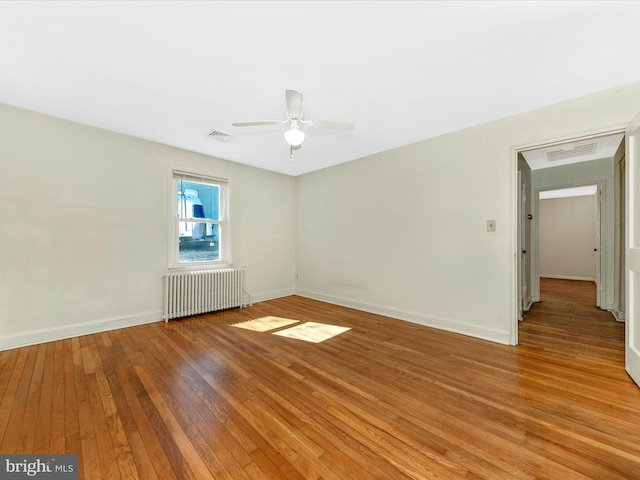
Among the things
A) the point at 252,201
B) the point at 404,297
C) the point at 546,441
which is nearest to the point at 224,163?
the point at 252,201

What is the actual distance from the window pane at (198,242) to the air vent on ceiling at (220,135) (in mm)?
1509

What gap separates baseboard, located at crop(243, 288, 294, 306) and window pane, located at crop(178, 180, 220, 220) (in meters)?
1.60

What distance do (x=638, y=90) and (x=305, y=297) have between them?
5124mm

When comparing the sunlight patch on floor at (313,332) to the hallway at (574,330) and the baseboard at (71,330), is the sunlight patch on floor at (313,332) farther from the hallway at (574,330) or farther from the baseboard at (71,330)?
the hallway at (574,330)

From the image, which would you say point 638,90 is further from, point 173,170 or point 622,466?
point 173,170

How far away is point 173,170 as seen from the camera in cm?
405

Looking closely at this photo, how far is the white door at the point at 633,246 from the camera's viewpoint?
7.20ft

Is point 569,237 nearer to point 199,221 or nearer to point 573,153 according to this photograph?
point 573,153

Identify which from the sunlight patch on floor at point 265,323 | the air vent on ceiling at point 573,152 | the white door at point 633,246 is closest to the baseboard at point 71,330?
the sunlight patch on floor at point 265,323

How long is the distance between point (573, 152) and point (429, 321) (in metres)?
3.48

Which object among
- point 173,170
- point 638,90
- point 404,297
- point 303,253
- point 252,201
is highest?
point 638,90

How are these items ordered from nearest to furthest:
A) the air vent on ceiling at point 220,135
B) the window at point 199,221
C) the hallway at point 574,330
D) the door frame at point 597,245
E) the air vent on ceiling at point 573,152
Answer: the hallway at point 574,330, the air vent on ceiling at point 220,135, the air vent on ceiling at point 573,152, the window at point 199,221, the door frame at point 597,245

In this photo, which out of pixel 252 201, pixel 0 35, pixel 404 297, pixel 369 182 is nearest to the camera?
pixel 0 35

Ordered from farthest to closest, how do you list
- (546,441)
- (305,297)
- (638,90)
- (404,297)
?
(305,297) < (404,297) < (638,90) < (546,441)
